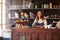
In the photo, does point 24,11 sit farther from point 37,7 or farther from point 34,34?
point 34,34

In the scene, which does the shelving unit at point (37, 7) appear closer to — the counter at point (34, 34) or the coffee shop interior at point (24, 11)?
the coffee shop interior at point (24, 11)

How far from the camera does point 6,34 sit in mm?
7375

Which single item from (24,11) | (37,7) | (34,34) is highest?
(37,7)

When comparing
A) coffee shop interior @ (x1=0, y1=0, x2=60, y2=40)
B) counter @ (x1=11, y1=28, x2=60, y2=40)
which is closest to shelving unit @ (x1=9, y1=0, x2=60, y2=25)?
coffee shop interior @ (x1=0, y1=0, x2=60, y2=40)

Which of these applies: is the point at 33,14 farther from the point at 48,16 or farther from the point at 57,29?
the point at 57,29

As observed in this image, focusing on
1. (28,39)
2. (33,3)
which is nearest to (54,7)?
(33,3)

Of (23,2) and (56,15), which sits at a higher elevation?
(23,2)

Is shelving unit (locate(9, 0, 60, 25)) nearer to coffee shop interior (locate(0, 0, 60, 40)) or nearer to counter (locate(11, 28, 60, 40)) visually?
coffee shop interior (locate(0, 0, 60, 40))

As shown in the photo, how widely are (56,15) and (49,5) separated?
1.66 feet

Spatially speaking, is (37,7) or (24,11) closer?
(37,7)

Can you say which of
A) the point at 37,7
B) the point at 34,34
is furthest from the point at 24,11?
the point at 34,34

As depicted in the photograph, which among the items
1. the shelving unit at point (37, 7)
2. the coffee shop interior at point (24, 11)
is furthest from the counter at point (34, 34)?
the shelving unit at point (37, 7)

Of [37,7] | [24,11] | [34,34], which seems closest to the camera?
[34,34]

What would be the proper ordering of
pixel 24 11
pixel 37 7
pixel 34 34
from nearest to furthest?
pixel 34 34
pixel 37 7
pixel 24 11
